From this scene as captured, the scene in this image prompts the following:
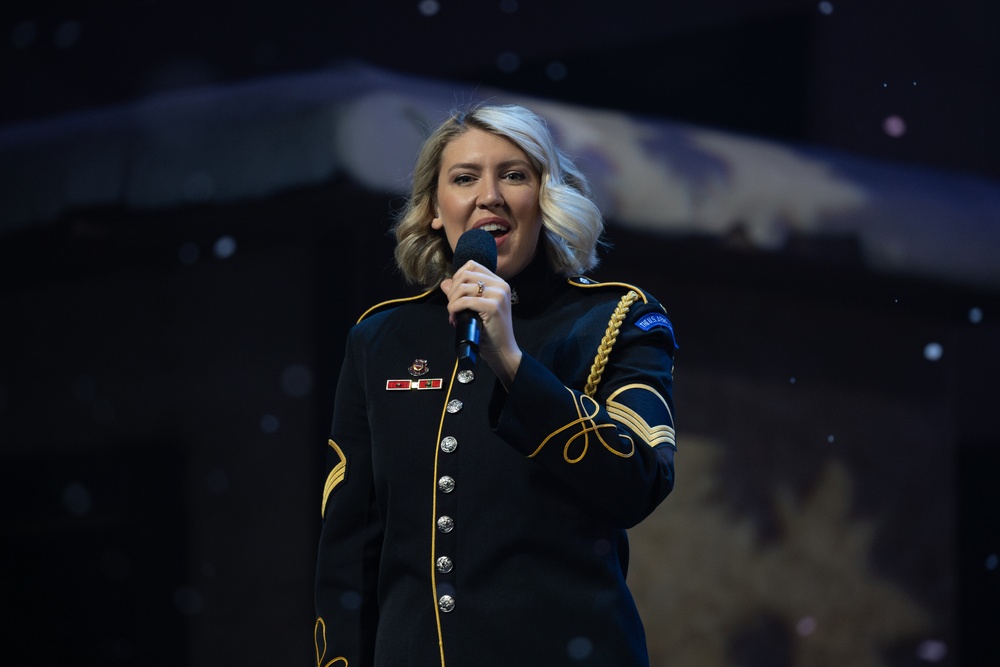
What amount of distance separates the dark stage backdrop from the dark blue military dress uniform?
1.64 metres

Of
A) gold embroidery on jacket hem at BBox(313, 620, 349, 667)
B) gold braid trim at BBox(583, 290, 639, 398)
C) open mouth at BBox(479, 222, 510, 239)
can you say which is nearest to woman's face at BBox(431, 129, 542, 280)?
open mouth at BBox(479, 222, 510, 239)

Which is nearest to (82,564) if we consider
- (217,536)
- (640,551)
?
(217,536)

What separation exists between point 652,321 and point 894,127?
8.42ft

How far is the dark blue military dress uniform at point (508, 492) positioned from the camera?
1215 millimetres

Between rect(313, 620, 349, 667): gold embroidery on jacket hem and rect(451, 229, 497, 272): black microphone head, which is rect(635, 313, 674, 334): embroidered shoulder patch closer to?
rect(451, 229, 497, 272): black microphone head

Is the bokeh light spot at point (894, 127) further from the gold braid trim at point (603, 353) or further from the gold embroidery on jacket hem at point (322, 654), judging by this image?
the gold embroidery on jacket hem at point (322, 654)

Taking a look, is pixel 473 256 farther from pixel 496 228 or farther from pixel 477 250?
pixel 496 228

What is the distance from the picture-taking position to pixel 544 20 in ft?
11.1

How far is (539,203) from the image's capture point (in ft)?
4.75

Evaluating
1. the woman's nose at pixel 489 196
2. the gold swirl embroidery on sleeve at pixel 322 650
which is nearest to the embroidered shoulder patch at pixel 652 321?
the woman's nose at pixel 489 196

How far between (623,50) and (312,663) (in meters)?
1.87

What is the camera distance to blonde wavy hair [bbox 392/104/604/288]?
4.72 feet

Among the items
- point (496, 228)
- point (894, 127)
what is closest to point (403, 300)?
point (496, 228)

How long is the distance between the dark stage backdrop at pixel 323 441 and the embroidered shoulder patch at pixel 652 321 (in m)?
1.68
